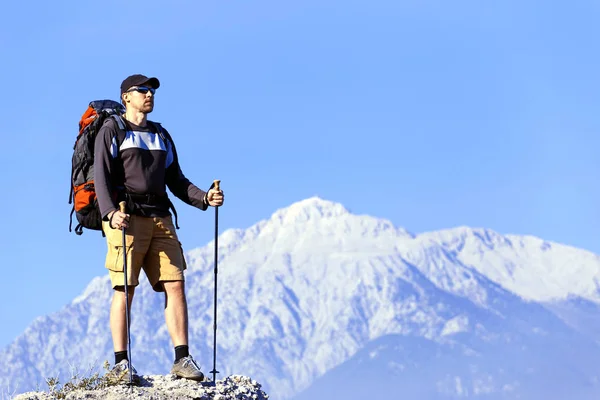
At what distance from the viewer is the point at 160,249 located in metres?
11.0

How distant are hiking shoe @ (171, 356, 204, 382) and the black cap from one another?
248 centimetres

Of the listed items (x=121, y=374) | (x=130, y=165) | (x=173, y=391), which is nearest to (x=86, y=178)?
(x=130, y=165)

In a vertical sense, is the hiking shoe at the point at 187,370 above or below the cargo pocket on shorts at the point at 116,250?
below

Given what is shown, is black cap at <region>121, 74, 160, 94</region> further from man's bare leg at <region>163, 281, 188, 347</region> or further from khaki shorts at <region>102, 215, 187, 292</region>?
man's bare leg at <region>163, 281, 188, 347</region>

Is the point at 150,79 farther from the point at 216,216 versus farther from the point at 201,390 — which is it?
the point at 201,390

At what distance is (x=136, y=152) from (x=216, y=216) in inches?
39.4

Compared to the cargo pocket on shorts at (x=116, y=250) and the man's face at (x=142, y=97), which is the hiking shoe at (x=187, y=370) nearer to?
the cargo pocket on shorts at (x=116, y=250)

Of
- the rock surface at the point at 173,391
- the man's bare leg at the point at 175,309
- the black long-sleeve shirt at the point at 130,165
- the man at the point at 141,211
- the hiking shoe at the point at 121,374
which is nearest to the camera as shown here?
the rock surface at the point at 173,391

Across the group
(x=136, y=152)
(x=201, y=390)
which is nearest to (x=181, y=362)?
(x=201, y=390)

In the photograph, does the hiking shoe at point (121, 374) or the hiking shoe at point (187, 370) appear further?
the hiking shoe at point (187, 370)

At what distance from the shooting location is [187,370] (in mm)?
10711

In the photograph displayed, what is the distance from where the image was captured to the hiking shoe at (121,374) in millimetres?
10383

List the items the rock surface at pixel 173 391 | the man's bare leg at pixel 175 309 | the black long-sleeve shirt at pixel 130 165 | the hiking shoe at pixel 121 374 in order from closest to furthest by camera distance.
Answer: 1. the rock surface at pixel 173 391
2. the hiking shoe at pixel 121 374
3. the black long-sleeve shirt at pixel 130 165
4. the man's bare leg at pixel 175 309

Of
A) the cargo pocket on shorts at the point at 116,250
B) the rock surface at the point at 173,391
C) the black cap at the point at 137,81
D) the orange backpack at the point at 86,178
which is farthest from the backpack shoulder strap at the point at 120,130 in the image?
the rock surface at the point at 173,391
